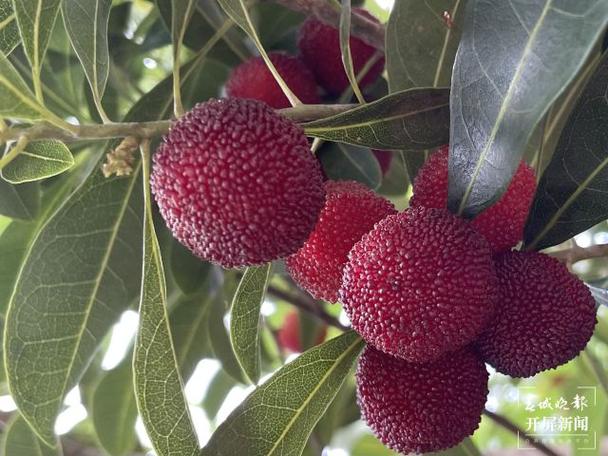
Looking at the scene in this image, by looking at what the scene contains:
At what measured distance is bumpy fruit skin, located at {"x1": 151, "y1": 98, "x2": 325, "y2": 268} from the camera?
2.45 ft

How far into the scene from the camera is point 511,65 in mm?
716

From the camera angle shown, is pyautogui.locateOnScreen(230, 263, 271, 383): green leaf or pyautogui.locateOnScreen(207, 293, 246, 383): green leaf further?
pyautogui.locateOnScreen(207, 293, 246, 383): green leaf

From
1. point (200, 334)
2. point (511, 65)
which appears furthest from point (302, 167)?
point (200, 334)

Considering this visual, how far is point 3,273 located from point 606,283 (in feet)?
3.22

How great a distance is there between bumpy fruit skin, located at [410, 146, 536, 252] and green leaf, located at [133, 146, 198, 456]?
315mm

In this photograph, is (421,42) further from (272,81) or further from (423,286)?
(423,286)

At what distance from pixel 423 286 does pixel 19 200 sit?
753 mm

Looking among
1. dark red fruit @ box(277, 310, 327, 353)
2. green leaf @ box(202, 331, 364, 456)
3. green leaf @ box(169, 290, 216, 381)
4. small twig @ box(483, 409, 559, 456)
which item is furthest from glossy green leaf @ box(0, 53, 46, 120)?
dark red fruit @ box(277, 310, 327, 353)

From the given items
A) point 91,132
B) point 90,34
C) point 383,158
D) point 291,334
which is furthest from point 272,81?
point 291,334

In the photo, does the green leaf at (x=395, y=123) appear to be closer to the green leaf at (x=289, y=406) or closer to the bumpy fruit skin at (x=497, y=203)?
the bumpy fruit skin at (x=497, y=203)

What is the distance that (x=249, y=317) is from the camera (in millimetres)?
1049

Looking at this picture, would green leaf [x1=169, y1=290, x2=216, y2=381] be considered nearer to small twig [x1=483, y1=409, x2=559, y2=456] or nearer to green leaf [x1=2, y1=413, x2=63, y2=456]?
green leaf [x1=2, y1=413, x2=63, y2=456]

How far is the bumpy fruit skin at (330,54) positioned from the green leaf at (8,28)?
48cm

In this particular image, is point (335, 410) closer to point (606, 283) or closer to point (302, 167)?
point (606, 283)
